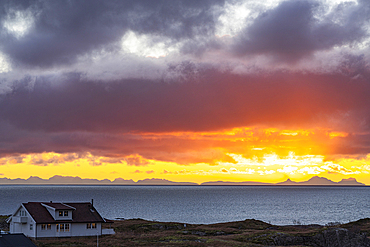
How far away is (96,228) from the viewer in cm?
7231

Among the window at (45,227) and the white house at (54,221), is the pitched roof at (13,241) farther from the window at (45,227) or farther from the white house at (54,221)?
the window at (45,227)

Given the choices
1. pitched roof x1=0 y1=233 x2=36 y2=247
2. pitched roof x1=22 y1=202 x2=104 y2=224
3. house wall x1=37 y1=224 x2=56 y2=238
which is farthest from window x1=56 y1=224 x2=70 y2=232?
pitched roof x1=0 y1=233 x2=36 y2=247

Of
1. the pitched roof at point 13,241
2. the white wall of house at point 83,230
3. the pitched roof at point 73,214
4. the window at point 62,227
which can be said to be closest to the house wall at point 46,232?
the window at point 62,227

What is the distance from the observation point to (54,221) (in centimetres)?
6844

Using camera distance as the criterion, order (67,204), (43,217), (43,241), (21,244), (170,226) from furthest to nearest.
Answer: (170,226) < (67,204) < (43,217) < (43,241) < (21,244)

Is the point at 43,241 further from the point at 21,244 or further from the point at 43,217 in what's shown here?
the point at 21,244

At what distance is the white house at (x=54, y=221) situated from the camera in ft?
223

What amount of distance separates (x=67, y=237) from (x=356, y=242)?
166 feet

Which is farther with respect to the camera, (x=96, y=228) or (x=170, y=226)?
(x=170, y=226)

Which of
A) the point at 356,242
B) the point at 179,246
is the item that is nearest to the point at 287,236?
the point at 356,242

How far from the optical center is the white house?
67.9m

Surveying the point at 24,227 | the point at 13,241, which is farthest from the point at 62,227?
the point at 13,241

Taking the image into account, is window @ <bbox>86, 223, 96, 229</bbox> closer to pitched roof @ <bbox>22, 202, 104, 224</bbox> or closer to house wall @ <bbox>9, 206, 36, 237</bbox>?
pitched roof @ <bbox>22, 202, 104, 224</bbox>

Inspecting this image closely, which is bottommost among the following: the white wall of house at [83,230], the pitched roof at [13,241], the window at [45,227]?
the white wall of house at [83,230]
